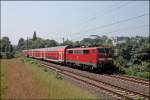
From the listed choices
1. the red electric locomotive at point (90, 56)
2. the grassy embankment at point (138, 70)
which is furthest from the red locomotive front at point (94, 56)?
the grassy embankment at point (138, 70)

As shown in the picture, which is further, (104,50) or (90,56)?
(90,56)

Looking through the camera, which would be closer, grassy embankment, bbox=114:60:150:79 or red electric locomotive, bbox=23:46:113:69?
grassy embankment, bbox=114:60:150:79

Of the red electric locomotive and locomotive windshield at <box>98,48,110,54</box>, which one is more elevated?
locomotive windshield at <box>98,48,110,54</box>

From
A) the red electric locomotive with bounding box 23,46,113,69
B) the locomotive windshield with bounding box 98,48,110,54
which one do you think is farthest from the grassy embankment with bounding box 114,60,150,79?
the locomotive windshield with bounding box 98,48,110,54

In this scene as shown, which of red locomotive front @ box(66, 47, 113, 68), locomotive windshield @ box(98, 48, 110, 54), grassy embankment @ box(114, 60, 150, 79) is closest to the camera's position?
grassy embankment @ box(114, 60, 150, 79)

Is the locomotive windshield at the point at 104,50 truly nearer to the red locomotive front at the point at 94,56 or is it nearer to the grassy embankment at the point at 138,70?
the red locomotive front at the point at 94,56

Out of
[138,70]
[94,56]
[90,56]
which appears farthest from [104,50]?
[138,70]

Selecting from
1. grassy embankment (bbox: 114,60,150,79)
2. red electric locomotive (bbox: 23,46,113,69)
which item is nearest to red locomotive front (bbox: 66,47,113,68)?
red electric locomotive (bbox: 23,46,113,69)

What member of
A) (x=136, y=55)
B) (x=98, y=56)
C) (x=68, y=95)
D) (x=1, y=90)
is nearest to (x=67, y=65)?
(x=136, y=55)

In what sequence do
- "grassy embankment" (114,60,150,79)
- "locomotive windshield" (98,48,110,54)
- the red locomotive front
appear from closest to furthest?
1. "grassy embankment" (114,60,150,79)
2. the red locomotive front
3. "locomotive windshield" (98,48,110,54)

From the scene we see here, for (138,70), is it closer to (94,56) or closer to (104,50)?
(104,50)

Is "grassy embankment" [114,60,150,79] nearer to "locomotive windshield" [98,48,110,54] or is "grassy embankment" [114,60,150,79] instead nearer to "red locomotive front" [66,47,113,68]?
"red locomotive front" [66,47,113,68]

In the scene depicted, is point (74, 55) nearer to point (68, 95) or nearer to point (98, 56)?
point (98, 56)

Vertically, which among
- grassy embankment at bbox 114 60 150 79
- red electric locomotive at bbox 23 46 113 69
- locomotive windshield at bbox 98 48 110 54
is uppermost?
locomotive windshield at bbox 98 48 110 54
